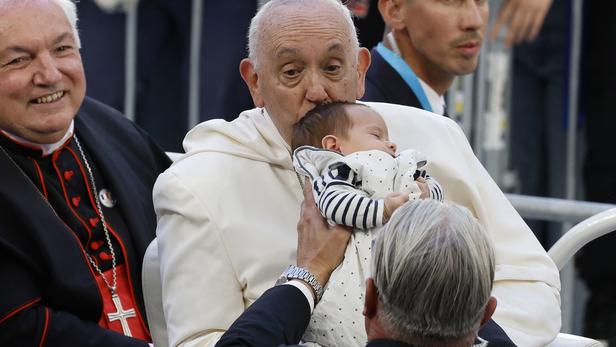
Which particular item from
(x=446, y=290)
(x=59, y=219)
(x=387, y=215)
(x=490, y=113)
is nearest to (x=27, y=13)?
(x=59, y=219)

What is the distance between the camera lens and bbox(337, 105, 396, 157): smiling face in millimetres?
3320

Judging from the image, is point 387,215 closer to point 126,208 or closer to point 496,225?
point 496,225

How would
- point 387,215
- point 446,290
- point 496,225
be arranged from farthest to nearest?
point 496,225 → point 387,215 → point 446,290

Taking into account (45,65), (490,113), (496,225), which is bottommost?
(490,113)

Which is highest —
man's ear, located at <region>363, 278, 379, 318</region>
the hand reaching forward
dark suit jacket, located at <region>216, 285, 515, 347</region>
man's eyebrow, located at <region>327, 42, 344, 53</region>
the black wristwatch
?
man's eyebrow, located at <region>327, 42, 344, 53</region>

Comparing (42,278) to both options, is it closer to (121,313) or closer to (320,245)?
(121,313)

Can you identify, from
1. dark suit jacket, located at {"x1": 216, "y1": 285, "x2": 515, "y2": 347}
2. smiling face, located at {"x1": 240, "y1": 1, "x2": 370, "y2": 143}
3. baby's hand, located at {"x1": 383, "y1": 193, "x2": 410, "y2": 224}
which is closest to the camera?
dark suit jacket, located at {"x1": 216, "y1": 285, "x2": 515, "y2": 347}

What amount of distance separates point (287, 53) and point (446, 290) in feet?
3.74

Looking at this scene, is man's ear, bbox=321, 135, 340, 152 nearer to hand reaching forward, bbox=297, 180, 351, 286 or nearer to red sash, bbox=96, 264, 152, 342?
hand reaching forward, bbox=297, 180, 351, 286

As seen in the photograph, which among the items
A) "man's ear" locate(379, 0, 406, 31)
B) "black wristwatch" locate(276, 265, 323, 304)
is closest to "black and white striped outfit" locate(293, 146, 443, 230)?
"black wristwatch" locate(276, 265, 323, 304)

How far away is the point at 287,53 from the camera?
11.9 feet

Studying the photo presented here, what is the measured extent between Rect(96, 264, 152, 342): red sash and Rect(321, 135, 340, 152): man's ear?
3.45 ft

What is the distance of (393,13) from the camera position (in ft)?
17.1

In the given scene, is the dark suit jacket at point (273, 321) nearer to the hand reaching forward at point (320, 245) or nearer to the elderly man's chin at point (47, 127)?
the hand reaching forward at point (320, 245)
